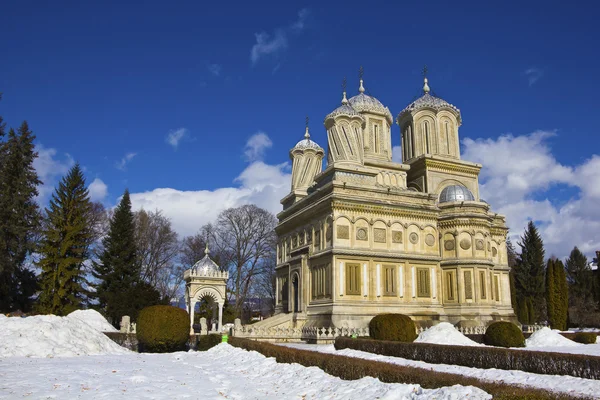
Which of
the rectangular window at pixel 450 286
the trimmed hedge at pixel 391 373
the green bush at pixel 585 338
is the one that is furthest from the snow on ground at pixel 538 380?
the rectangular window at pixel 450 286

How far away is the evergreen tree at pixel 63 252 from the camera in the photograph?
103ft

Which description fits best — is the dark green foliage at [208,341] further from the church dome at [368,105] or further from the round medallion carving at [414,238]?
the church dome at [368,105]

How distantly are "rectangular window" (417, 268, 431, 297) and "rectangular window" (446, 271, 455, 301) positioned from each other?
1323mm

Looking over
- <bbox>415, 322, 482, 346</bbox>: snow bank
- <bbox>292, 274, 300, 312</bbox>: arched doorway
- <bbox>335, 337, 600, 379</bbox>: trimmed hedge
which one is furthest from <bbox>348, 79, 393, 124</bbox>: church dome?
<bbox>335, 337, 600, 379</bbox>: trimmed hedge

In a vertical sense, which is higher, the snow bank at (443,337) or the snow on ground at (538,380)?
the snow bank at (443,337)

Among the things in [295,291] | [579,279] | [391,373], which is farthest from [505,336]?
[579,279]

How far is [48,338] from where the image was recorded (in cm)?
1744

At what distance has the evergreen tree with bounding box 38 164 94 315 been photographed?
31469 millimetres

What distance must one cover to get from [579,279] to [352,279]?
43.2 m

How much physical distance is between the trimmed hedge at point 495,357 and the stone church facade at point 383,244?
10526mm

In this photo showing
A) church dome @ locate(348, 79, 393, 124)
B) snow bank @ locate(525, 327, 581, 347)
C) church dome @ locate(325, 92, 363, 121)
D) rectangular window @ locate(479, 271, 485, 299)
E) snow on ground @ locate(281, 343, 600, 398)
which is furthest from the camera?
church dome @ locate(348, 79, 393, 124)

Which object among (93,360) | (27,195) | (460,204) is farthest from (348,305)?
(27,195)

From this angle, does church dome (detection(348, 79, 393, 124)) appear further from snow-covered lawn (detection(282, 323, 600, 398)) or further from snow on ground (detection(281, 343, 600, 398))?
snow on ground (detection(281, 343, 600, 398))

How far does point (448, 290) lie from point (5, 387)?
26.7 meters
